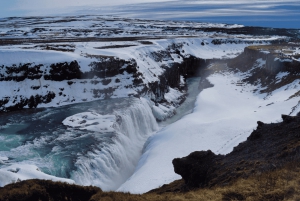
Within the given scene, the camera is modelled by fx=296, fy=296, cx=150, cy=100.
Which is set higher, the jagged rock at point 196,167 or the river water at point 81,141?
the jagged rock at point 196,167

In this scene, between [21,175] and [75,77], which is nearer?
[21,175]

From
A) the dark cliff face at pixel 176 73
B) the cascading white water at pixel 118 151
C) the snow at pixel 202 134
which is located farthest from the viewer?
the dark cliff face at pixel 176 73

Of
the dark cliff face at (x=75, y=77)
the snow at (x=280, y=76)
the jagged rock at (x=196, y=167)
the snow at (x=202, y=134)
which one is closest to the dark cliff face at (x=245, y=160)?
the jagged rock at (x=196, y=167)

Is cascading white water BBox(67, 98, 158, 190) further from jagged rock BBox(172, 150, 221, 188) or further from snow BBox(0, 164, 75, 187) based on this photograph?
jagged rock BBox(172, 150, 221, 188)

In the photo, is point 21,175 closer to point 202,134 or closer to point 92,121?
point 92,121

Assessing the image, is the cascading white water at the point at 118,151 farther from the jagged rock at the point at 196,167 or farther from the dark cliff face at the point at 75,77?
the jagged rock at the point at 196,167

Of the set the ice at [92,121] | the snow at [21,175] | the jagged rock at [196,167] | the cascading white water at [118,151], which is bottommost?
the cascading white water at [118,151]

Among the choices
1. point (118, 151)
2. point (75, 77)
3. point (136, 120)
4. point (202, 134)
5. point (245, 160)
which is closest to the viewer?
point (245, 160)

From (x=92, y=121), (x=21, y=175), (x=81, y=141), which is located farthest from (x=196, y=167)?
(x=92, y=121)
